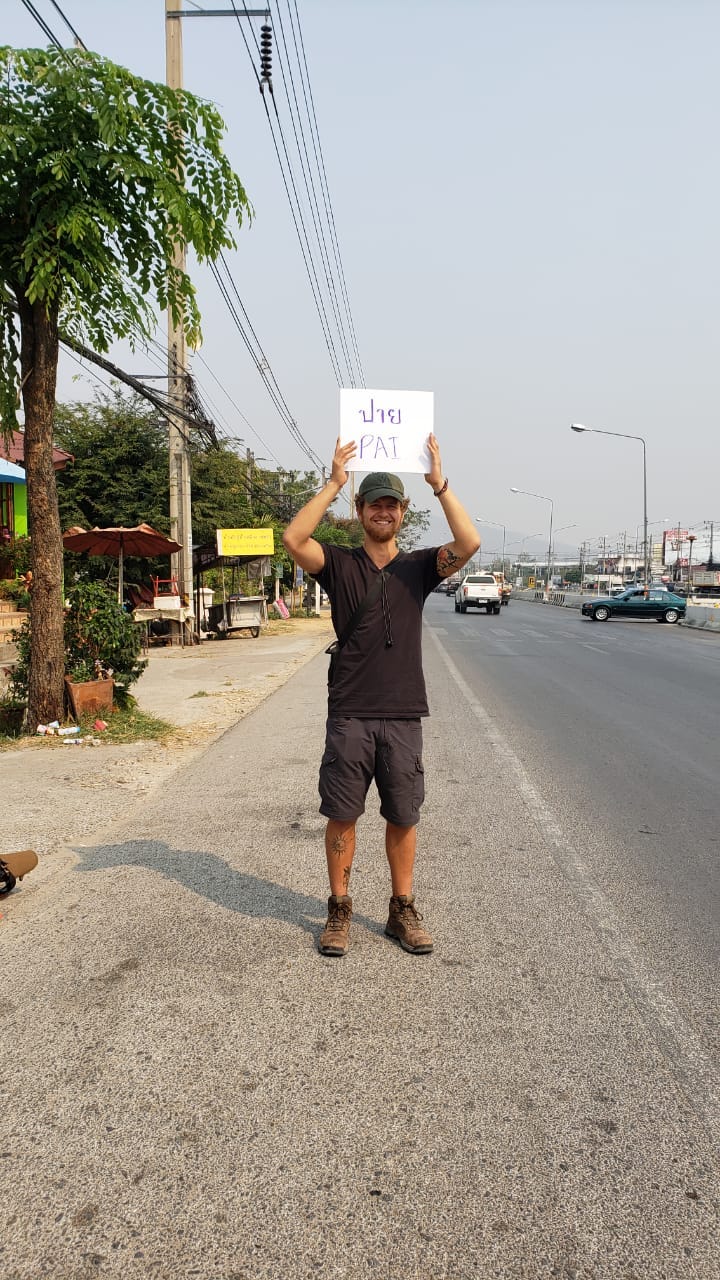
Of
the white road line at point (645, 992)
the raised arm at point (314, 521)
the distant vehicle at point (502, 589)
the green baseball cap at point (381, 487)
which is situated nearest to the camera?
the white road line at point (645, 992)

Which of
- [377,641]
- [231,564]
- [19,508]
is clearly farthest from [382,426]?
[19,508]

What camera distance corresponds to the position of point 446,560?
147 inches

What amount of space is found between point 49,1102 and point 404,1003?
1265 millimetres

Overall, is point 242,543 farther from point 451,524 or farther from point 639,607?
point 639,607

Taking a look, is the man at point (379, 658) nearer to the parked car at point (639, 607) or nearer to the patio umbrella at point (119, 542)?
the patio umbrella at point (119, 542)

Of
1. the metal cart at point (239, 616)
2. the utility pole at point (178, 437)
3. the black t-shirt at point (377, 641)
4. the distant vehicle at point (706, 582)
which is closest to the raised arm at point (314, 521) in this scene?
the black t-shirt at point (377, 641)

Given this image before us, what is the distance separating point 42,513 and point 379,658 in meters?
6.08

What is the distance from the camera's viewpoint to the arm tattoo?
371 centimetres

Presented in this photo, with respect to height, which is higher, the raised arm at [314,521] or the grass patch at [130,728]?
the raised arm at [314,521]

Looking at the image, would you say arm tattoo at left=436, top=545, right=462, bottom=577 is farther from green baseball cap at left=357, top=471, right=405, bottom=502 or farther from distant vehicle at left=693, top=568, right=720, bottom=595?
distant vehicle at left=693, top=568, right=720, bottom=595

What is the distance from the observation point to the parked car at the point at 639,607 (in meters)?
37.5

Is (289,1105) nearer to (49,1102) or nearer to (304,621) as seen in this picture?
(49,1102)

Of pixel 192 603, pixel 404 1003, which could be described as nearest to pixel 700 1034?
pixel 404 1003

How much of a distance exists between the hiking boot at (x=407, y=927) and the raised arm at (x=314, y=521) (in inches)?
58.6
